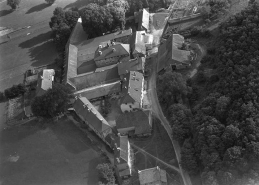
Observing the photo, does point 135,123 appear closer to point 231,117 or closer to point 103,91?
point 103,91

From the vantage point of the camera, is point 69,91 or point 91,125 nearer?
point 91,125

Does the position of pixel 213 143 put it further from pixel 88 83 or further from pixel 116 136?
pixel 88 83

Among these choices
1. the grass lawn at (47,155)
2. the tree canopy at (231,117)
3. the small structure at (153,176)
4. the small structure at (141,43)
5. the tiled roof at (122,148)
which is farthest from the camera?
the small structure at (141,43)

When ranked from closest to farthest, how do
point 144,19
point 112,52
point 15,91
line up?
1. point 112,52
2. point 15,91
3. point 144,19

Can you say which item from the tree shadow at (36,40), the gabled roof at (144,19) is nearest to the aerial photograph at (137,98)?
the gabled roof at (144,19)

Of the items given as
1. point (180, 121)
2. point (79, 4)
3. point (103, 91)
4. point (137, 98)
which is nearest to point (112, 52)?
point (103, 91)

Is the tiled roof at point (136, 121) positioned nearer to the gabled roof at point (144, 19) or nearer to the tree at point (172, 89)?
the tree at point (172, 89)

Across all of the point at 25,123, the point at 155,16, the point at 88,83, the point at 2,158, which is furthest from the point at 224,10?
the point at 2,158
